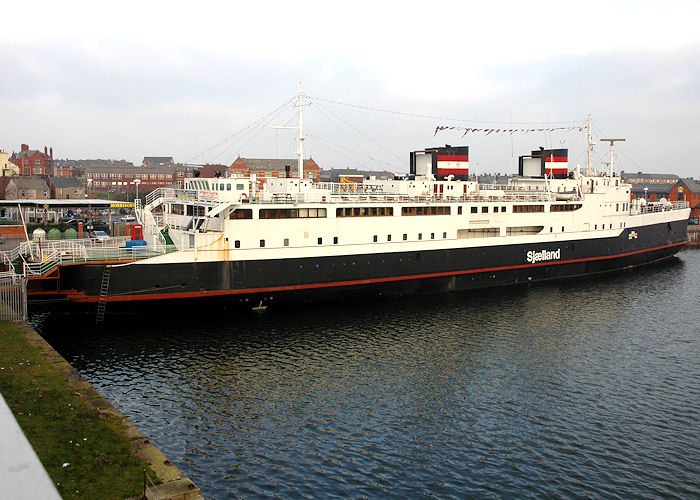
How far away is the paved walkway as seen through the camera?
7984 mm

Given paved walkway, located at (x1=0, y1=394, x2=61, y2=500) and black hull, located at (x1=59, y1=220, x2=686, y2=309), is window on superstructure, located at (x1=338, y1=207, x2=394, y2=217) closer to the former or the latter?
black hull, located at (x1=59, y1=220, x2=686, y2=309)

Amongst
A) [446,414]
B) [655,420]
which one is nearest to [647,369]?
[655,420]

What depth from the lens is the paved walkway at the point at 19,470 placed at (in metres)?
7.98

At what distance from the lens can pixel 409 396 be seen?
69.1ft

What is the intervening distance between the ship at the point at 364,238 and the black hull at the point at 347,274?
0.08 meters

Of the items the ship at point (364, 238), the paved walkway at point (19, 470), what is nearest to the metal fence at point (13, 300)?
the ship at point (364, 238)

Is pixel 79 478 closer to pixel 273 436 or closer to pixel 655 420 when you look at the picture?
pixel 273 436

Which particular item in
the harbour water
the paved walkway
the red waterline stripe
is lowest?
the harbour water

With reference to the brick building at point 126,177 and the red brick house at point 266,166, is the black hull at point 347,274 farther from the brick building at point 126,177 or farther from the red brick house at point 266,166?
the brick building at point 126,177

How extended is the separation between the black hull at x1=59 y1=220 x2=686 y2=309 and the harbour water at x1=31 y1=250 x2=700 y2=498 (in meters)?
1.29

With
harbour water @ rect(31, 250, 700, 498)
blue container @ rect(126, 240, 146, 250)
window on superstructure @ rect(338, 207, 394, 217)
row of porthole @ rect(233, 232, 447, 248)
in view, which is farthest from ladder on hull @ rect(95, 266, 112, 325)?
window on superstructure @ rect(338, 207, 394, 217)

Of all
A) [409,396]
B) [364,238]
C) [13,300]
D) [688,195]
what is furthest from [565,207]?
[688,195]

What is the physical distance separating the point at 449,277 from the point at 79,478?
99.0 ft

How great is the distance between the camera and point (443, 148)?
150 ft
